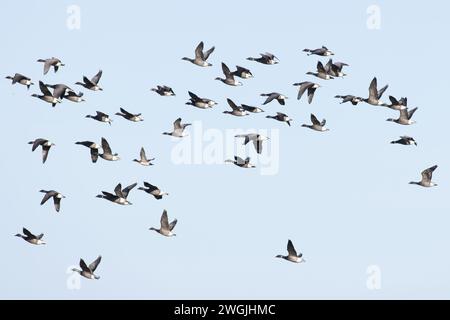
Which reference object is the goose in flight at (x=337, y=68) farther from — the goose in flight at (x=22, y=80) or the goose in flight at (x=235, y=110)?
the goose in flight at (x=22, y=80)

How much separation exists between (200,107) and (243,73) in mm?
2871

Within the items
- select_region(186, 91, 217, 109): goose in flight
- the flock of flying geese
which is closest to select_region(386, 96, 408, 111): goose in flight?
the flock of flying geese

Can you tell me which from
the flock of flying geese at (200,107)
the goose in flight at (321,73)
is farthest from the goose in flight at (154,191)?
the goose in flight at (321,73)

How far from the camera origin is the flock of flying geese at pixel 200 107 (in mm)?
85812

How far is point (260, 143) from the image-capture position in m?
86.4

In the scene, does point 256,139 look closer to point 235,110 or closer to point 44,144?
point 235,110

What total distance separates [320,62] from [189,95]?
6.60m

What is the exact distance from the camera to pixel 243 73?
88000mm

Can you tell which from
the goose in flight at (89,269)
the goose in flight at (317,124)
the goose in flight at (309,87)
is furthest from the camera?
the goose in flight at (317,124)

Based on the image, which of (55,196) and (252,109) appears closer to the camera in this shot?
(55,196)

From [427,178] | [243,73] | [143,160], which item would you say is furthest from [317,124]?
[143,160]

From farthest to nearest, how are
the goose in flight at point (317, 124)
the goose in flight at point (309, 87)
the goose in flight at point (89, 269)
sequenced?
the goose in flight at point (317, 124), the goose in flight at point (309, 87), the goose in flight at point (89, 269)

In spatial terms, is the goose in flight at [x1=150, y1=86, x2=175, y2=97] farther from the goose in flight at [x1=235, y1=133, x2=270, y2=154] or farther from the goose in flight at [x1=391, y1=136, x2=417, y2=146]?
the goose in flight at [x1=391, y1=136, x2=417, y2=146]
